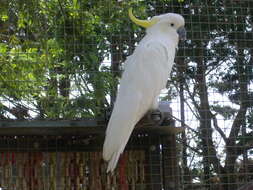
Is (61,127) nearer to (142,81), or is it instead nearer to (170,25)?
(142,81)

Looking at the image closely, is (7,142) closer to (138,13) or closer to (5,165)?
(5,165)

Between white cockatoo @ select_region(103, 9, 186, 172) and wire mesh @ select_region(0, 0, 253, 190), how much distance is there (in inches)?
15.7

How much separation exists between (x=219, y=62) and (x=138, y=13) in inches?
45.5

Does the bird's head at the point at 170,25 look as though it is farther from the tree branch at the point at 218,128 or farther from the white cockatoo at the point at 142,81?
the tree branch at the point at 218,128

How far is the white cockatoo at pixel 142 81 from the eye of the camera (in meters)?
1.93

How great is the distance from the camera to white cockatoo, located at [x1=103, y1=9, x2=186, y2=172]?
6.35ft

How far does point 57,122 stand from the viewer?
6.84ft

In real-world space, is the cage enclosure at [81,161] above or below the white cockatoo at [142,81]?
below

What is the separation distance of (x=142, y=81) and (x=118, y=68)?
0.87 metres

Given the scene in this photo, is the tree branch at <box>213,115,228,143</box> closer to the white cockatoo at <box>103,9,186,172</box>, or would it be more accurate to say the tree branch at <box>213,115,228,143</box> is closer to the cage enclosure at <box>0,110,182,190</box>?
the cage enclosure at <box>0,110,182,190</box>

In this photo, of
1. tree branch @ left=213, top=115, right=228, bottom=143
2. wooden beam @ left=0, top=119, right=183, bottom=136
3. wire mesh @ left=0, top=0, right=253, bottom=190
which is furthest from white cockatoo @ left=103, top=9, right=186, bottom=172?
tree branch @ left=213, top=115, right=228, bottom=143

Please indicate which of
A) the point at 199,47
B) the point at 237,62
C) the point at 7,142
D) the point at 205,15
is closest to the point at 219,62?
the point at 237,62

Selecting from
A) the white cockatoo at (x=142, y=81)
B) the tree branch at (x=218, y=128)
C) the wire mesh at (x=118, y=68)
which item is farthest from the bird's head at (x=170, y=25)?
the tree branch at (x=218, y=128)

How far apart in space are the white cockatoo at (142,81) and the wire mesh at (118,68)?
398 mm
